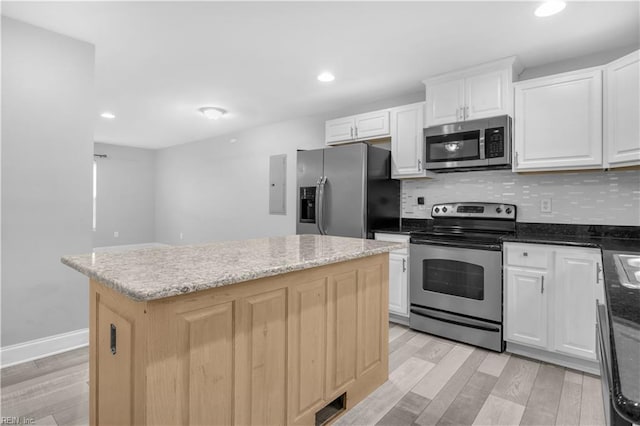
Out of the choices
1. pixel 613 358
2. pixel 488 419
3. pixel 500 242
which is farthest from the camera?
pixel 500 242

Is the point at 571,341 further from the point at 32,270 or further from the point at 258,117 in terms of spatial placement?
the point at 258,117

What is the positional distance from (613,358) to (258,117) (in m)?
4.98

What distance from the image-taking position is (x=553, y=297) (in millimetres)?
2443

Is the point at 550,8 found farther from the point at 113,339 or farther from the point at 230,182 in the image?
the point at 230,182

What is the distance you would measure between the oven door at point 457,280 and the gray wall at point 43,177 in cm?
283

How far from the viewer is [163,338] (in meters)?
1.10

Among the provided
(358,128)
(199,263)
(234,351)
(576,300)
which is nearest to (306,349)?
(234,351)

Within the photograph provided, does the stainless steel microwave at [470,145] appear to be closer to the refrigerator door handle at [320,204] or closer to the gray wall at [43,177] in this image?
the refrigerator door handle at [320,204]

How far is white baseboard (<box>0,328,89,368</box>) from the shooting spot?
2.40 meters

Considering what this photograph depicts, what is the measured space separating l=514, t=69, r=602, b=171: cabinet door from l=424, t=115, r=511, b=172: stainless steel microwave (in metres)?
0.11

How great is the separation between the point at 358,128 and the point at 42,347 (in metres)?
3.44

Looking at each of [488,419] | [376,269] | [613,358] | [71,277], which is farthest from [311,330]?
[71,277]

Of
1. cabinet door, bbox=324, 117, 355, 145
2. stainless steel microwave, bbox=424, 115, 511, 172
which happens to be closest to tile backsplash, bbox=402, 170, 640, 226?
stainless steel microwave, bbox=424, 115, 511, 172

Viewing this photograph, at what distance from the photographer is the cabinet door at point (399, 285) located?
324cm
